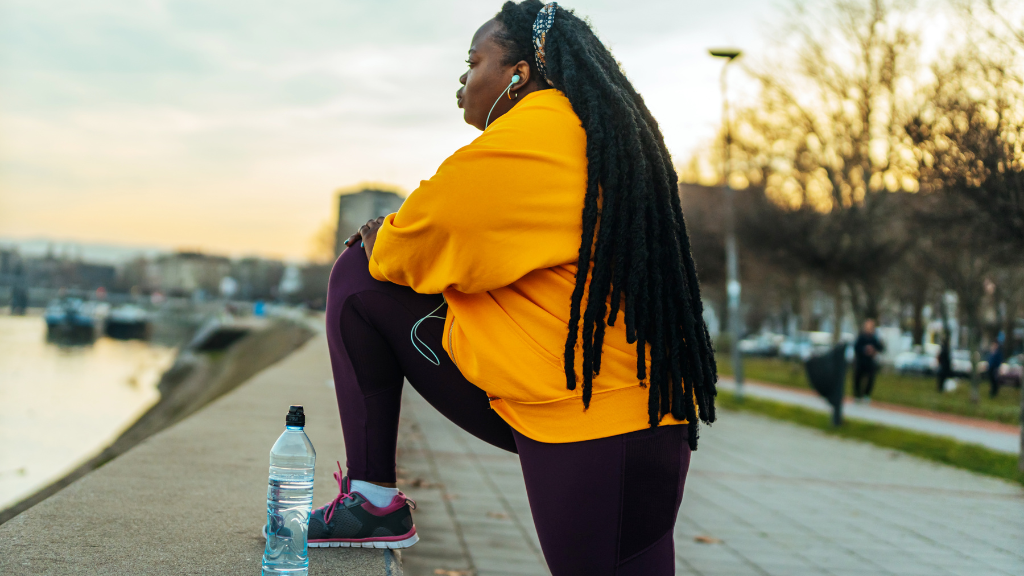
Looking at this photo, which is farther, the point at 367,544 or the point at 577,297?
the point at 367,544

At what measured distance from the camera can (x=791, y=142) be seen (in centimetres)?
2156

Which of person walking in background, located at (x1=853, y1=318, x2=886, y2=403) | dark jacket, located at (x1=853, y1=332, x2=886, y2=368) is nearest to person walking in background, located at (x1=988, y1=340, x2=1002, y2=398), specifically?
person walking in background, located at (x1=853, y1=318, x2=886, y2=403)

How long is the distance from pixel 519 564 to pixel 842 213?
1795cm

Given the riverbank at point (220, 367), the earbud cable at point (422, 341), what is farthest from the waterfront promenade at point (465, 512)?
the riverbank at point (220, 367)

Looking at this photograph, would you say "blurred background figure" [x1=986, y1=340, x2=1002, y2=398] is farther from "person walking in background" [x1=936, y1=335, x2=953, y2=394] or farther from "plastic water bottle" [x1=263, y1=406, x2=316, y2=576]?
"plastic water bottle" [x1=263, y1=406, x2=316, y2=576]

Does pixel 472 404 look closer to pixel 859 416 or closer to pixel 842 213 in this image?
pixel 859 416

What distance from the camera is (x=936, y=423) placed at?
13.3m

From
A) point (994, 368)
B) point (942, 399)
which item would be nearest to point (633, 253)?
point (942, 399)

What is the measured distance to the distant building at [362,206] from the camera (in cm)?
912

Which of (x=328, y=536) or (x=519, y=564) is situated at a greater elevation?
(x=328, y=536)

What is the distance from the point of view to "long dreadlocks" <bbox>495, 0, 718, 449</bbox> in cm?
Result: 165

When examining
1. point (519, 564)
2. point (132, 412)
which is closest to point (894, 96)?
point (519, 564)

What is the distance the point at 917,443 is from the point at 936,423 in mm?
4142

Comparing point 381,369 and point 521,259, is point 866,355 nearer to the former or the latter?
point 381,369
